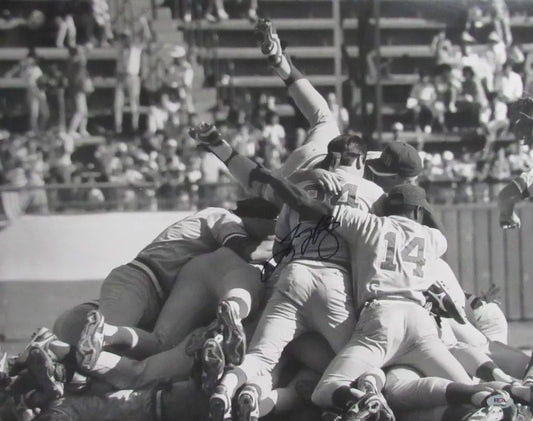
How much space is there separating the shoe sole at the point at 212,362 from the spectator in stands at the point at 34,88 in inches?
446

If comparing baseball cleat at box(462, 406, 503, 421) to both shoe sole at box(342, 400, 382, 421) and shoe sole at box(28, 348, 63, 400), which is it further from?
shoe sole at box(28, 348, 63, 400)

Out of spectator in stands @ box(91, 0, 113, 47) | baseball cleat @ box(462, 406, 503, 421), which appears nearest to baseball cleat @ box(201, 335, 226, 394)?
baseball cleat @ box(462, 406, 503, 421)

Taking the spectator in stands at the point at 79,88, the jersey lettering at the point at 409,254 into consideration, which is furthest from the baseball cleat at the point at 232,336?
the spectator in stands at the point at 79,88

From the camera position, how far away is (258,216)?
21.8 feet

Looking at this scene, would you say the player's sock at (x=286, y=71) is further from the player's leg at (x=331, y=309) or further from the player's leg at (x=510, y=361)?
the player's leg at (x=510, y=361)

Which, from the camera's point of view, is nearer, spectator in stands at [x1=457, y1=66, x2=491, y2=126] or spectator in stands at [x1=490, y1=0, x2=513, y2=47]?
spectator in stands at [x1=457, y1=66, x2=491, y2=126]

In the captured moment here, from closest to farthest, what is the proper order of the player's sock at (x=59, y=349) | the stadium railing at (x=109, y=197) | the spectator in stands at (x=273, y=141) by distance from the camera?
1. the player's sock at (x=59, y=349)
2. the stadium railing at (x=109, y=197)
3. the spectator in stands at (x=273, y=141)

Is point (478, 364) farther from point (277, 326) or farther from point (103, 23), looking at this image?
point (103, 23)

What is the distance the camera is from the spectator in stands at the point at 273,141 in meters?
15.5

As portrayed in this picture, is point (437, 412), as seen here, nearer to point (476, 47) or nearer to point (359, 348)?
point (359, 348)

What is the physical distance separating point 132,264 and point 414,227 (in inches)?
65.2

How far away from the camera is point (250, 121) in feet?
54.9

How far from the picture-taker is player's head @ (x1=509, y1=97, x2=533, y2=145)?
6.50 m

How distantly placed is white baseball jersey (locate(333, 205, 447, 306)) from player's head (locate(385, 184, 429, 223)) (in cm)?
10
